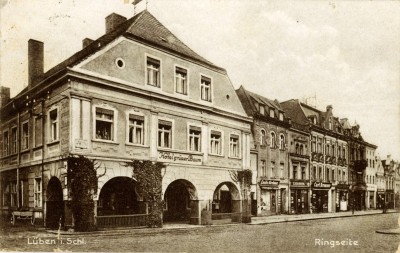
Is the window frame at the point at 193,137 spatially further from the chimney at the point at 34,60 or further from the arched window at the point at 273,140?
the arched window at the point at 273,140

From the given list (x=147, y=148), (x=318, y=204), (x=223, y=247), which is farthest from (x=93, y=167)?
(x=318, y=204)

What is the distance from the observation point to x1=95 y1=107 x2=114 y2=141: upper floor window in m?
11.8

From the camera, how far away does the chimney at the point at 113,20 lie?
11.8m

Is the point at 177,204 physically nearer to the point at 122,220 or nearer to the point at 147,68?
the point at 122,220

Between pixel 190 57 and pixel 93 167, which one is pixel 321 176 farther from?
pixel 93 167

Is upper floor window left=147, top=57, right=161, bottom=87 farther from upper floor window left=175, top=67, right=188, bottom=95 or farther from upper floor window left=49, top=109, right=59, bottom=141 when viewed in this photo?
upper floor window left=49, top=109, right=59, bottom=141

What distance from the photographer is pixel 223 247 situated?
990cm

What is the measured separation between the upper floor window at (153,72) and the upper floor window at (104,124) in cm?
168

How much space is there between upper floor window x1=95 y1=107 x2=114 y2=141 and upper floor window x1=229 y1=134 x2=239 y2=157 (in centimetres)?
494

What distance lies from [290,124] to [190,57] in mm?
12010

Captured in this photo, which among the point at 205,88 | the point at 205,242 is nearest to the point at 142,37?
the point at 205,88

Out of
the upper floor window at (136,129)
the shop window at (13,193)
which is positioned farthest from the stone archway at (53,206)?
the upper floor window at (136,129)

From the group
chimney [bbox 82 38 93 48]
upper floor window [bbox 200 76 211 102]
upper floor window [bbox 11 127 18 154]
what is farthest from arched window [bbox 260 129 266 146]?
upper floor window [bbox 11 127 18 154]

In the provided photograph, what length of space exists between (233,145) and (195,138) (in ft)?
6.36
